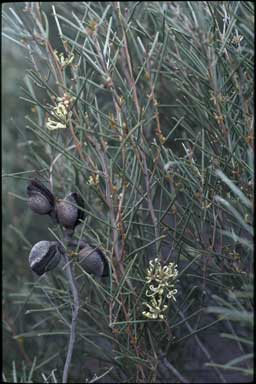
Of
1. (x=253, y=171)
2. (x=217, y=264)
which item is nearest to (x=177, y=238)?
(x=217, y=264)

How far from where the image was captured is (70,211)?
917 mm

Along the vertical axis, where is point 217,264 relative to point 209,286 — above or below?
above

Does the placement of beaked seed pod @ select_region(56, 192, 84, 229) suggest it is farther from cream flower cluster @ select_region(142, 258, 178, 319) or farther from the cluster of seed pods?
cream flower cluster @ select_region(142, 258, 178, 319)

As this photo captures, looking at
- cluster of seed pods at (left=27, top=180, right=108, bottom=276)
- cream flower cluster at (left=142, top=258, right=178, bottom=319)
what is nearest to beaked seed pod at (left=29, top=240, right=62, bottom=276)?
cluster of seed pods at (left=27, top=180, right=108, bottom=276)

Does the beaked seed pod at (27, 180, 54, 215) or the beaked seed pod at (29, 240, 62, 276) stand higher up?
the beaked seed pod at (27, 180, 54, 215)

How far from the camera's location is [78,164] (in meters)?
0.86

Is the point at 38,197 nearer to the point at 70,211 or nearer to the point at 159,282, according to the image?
the point at 70,211

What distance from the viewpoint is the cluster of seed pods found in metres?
0.91

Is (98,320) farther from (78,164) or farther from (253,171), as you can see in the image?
(253,171)

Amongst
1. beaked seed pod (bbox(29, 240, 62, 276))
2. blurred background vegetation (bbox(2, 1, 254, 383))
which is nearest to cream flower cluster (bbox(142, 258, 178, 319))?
blurred background vegetation (bbox(2, 1, 254, 383))

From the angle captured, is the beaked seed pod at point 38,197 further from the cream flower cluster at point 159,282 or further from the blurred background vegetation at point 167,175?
the cream flower cluster at point 159,282

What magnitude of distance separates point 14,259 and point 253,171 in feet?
3.67

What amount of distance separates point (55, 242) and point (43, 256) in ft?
0.11

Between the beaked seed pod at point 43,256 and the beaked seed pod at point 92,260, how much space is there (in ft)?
0.12
